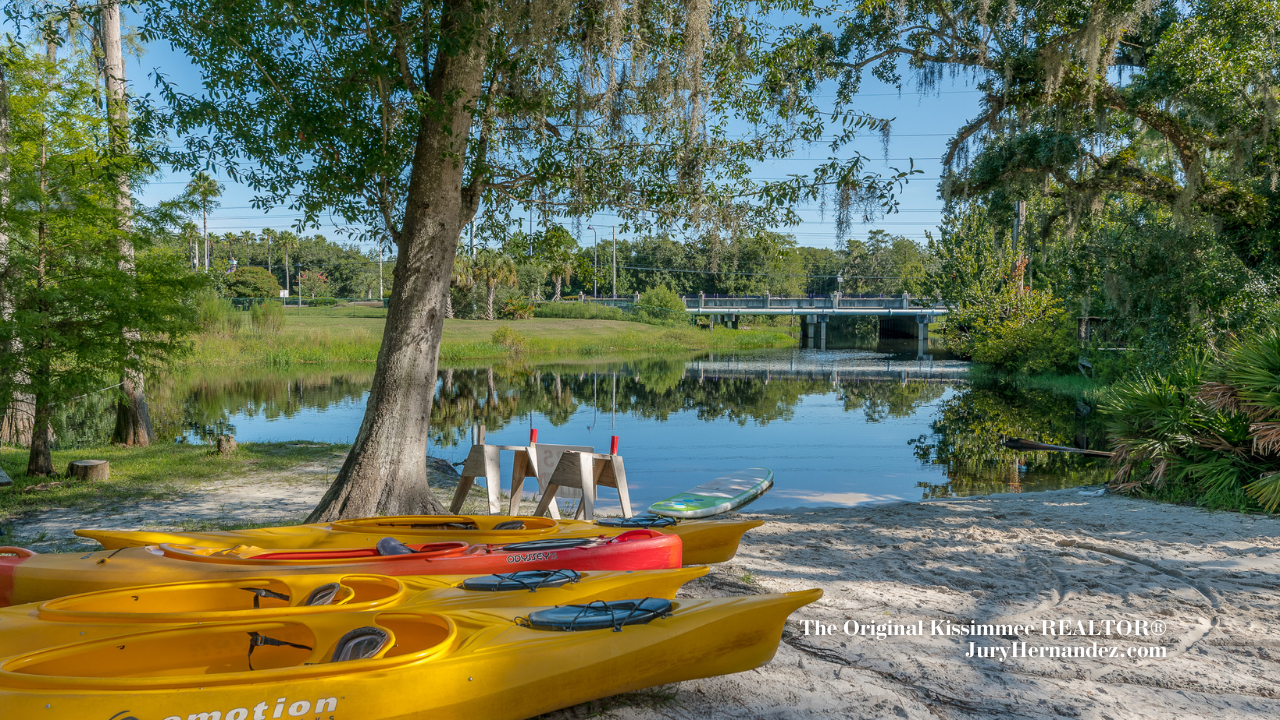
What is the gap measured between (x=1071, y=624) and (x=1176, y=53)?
855 cm

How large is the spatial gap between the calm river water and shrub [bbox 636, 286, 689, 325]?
24964mm

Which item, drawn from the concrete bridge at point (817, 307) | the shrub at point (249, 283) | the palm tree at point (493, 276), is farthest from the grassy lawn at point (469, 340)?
the shrub at point (249, 283)

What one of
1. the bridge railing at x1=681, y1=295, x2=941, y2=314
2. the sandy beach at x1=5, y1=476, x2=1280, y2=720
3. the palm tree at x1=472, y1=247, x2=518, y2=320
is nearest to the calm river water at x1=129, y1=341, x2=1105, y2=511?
the sandy beach at x1=5, y1=476, x2=1280, y2=720

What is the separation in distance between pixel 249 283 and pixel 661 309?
114 ft

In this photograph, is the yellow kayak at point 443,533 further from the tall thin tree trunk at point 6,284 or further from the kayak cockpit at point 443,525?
the tall thin tree trunk at point 6,284

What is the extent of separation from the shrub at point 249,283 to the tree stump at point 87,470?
55894 mm

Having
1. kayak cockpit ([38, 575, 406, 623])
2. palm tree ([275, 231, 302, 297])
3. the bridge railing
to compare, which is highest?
palm tree ([275, 231, 302, 297])

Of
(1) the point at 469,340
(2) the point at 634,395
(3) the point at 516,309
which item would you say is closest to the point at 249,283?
(3) the point at 516,309

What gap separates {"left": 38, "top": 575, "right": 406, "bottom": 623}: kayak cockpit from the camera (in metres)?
3.32

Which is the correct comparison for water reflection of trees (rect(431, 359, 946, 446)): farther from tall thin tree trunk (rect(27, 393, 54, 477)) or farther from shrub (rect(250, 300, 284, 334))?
shrub (rect(250, 300, 284, 334))

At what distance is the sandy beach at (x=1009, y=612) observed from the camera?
11.2 feet

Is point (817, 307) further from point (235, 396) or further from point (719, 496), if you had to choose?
point (719, 496)

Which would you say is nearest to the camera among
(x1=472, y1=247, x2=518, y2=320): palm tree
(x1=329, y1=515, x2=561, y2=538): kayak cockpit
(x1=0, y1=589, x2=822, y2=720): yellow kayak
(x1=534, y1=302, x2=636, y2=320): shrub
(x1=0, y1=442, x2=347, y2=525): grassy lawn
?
(x1=0, y1=589, x2=822, y2=720): yellow kayak

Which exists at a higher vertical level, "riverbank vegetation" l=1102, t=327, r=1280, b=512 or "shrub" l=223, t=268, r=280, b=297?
"shrub" l=223, t=268, r=280, b=297
